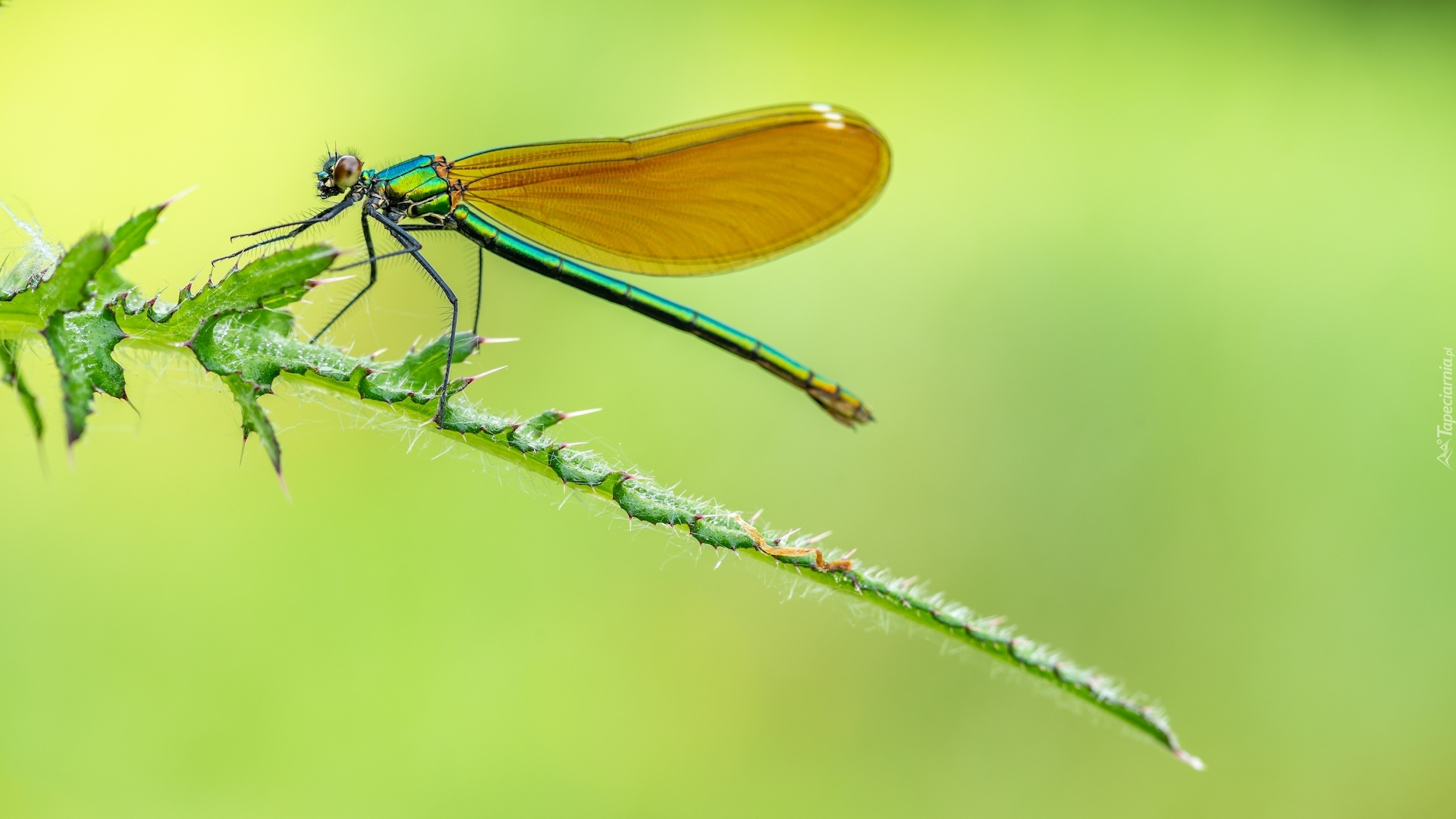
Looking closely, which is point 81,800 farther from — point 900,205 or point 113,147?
point 900,205

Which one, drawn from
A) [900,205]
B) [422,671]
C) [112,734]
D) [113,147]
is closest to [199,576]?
Result: [112,734]

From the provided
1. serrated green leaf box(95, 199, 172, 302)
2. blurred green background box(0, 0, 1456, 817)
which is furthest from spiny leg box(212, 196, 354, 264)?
serrated green leaf box(95, 199, 172, 302)

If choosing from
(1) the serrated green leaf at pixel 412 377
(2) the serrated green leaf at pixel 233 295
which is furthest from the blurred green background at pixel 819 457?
(1) the serrated green leaf at pixel 412 377

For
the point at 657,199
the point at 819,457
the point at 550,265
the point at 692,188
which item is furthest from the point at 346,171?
the point at 819,457

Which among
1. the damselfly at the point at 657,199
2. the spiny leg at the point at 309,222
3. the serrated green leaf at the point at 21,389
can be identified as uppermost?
the damselfly at the point at 657,199

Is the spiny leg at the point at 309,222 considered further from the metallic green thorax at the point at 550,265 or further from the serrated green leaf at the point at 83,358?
the serrated green leaf at the point at 83,358
